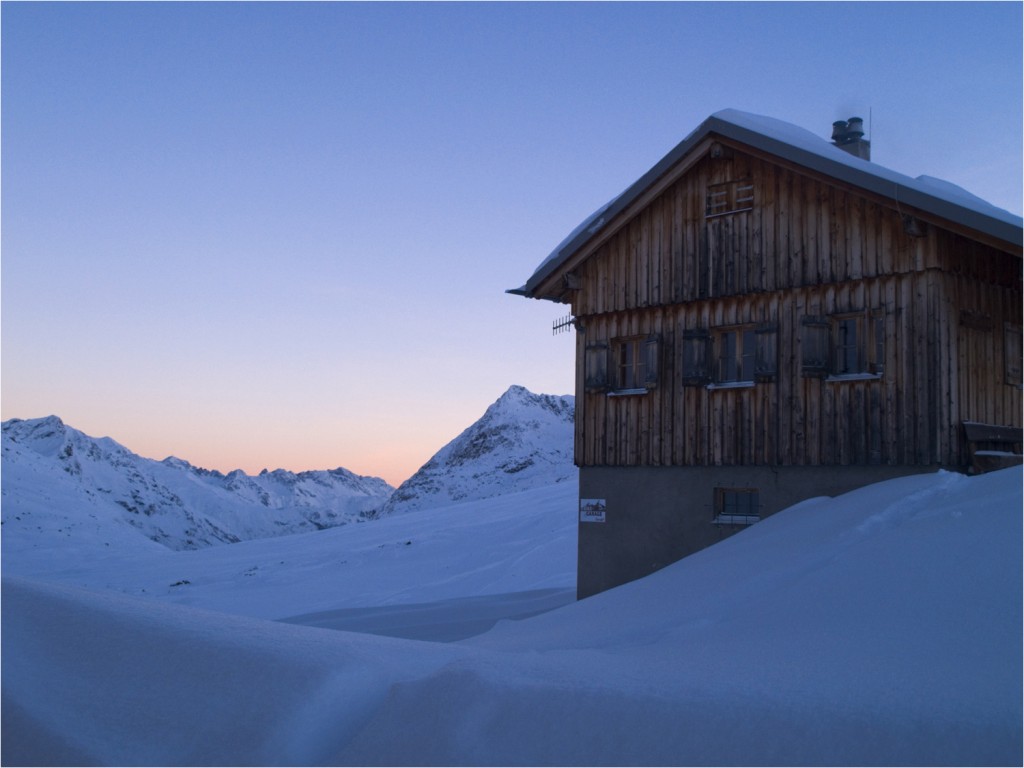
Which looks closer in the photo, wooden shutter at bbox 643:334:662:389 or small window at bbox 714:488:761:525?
small window at bbox 714:488:761:525

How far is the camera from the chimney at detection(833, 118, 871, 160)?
16484 millimetres

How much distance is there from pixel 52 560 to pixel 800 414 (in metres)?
30.6

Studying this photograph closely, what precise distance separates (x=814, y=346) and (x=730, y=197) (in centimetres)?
287

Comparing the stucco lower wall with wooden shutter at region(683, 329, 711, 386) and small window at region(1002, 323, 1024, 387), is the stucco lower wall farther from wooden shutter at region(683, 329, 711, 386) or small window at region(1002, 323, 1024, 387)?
small window at region(1002, 323, 1024, 387)

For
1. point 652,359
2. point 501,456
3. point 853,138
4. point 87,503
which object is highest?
point 853,138

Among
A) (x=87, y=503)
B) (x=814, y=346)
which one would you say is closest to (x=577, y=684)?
(x=814, y=346)

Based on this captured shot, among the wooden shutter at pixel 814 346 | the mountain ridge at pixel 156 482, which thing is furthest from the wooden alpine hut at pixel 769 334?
the mountain ridge at pixel 156 482

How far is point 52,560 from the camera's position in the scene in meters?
34.6

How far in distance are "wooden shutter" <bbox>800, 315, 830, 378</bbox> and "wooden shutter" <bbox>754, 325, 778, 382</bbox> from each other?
501mm

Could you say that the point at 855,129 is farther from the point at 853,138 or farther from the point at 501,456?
the point at 501,456

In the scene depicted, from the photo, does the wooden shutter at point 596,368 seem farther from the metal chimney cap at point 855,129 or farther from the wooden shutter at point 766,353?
the metal chimney cap at point 855,129

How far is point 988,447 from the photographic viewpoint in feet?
42.7

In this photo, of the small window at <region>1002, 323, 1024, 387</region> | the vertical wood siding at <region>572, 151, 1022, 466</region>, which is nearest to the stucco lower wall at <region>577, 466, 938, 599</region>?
the vertical wood siding at <region>572, 151, 1022, 466</region>

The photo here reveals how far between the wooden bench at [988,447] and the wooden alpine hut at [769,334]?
0.10ft
